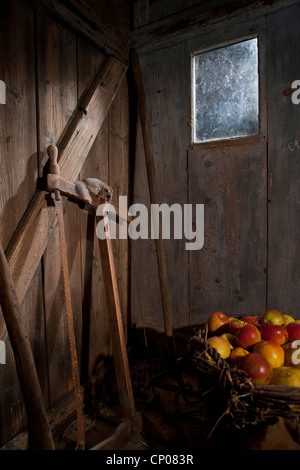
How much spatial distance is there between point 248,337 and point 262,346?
92mm

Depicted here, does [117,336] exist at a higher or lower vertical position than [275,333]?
lower

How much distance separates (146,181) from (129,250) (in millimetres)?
574

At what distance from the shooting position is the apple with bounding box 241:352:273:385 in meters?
1.13

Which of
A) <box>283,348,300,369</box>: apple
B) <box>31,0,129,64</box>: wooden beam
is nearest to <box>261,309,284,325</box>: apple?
<box>283,348,300,369</box>: apple

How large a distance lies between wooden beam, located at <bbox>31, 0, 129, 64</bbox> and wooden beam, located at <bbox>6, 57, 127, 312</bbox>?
0.28ft

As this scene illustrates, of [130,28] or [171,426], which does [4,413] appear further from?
[130,28]

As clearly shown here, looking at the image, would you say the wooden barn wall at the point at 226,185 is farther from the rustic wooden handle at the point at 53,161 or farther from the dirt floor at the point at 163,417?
the rustic wooden handle at the point at 53,161

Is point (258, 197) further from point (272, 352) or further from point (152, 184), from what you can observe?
point (272, 352)

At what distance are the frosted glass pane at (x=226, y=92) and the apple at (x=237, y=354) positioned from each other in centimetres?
138

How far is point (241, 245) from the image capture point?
2.05m

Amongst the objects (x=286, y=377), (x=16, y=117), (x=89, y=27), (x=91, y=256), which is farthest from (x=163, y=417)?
(x=89, y=27)

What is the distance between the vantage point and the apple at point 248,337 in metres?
1.34

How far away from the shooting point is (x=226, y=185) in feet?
6.80

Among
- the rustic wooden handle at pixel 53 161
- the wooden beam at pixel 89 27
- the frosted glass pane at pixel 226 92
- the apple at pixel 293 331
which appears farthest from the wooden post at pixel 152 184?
the apple at pixel 293 331
